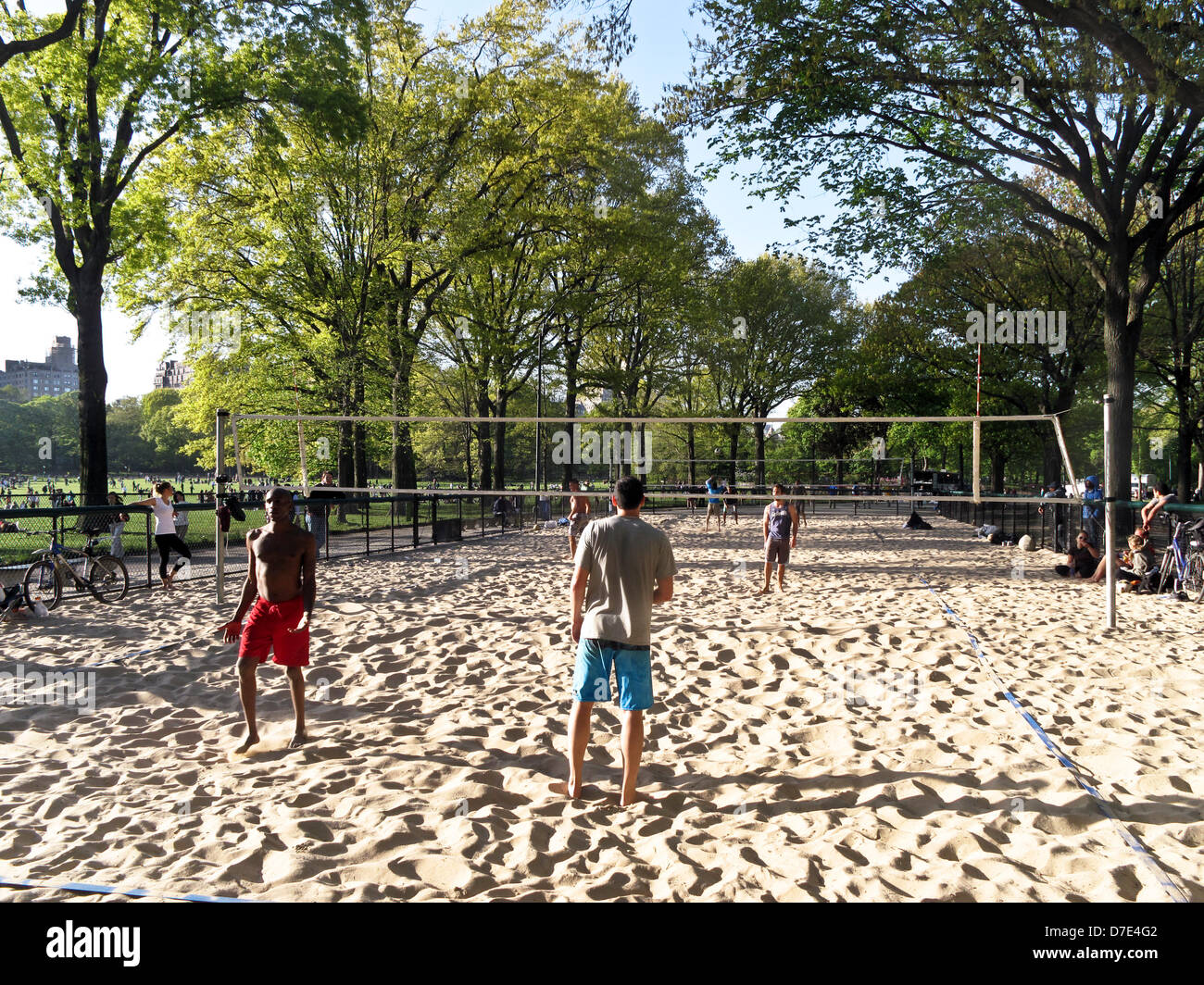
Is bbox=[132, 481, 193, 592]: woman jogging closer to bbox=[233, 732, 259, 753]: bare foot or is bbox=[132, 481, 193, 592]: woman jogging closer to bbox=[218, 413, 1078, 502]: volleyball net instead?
bbox=[218, 413, 1078, 502]: volleyball net

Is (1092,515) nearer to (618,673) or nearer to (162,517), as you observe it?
(618,673)

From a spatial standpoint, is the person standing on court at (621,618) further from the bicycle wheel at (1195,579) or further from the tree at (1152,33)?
the bicycle wheel at (1195,579)

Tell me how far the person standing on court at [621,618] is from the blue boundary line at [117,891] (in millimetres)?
1741

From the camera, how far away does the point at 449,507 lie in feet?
69.3

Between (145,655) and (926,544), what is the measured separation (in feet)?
55.0

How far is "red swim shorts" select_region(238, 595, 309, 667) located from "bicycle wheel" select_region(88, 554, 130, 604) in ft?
20.8

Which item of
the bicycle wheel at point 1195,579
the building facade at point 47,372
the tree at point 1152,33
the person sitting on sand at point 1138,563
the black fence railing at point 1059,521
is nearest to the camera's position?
the tree at point 1152,33

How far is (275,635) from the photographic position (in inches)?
196

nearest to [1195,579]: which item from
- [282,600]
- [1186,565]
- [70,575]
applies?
[1186,565]

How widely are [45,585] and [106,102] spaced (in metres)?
11.5

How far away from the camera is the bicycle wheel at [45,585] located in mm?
8945

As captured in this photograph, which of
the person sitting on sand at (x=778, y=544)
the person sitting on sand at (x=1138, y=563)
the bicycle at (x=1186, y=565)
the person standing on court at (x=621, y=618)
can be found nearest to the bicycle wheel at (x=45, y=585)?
the person standing on court at (x=621, y=618)

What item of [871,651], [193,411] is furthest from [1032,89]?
[193,411]

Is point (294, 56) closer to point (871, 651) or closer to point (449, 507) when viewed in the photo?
point (449, 507)
